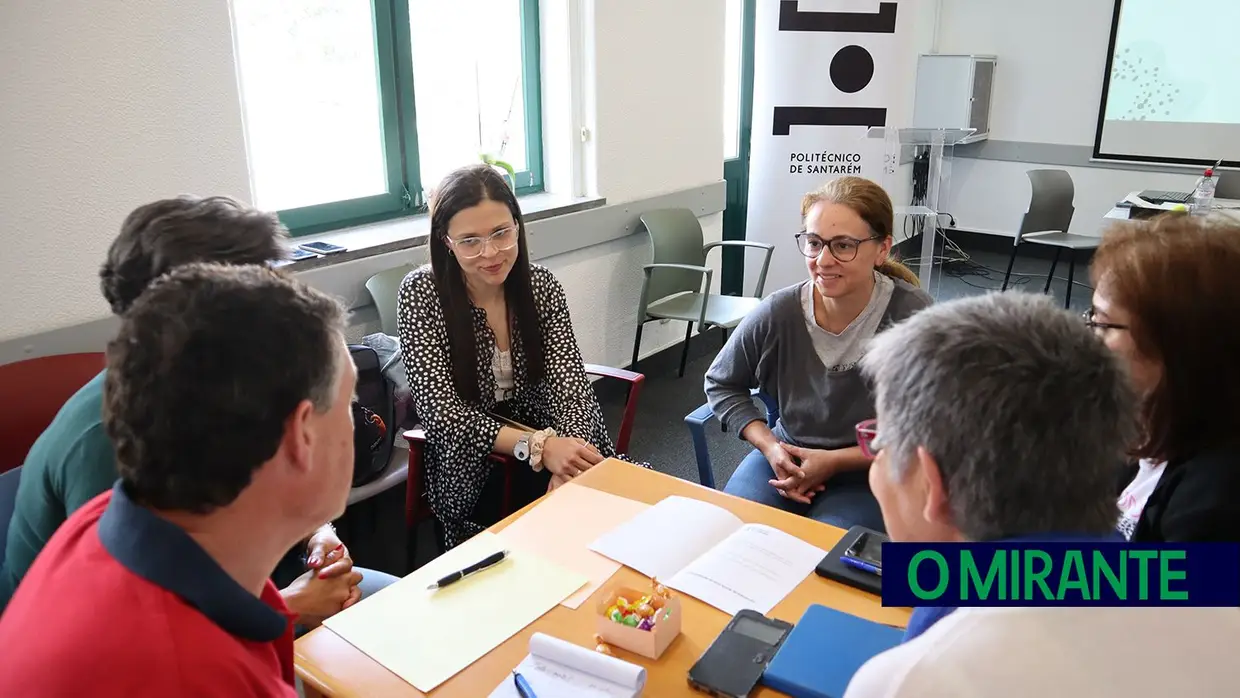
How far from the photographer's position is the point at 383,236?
122 inches

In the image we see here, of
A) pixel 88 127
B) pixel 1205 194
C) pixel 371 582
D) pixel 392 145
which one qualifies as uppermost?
pixel 88 127

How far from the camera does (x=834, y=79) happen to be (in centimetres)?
423

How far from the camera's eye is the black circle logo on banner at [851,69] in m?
4.18

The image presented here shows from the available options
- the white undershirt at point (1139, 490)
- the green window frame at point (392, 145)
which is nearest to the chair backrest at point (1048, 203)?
the green window frame at point (392, 145)

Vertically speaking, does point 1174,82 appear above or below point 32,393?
above

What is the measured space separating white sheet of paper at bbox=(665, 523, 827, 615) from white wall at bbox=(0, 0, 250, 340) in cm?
187

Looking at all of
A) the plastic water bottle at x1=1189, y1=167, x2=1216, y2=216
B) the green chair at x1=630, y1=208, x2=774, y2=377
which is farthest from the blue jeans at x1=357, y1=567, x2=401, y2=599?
the plastic water bottle at x1=1189, y1=167, x2=1216, y2=216

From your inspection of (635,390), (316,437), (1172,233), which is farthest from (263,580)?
(635,390)

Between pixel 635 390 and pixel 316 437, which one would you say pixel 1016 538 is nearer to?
pixel 316 437

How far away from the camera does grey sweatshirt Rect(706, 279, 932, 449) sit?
2131mm

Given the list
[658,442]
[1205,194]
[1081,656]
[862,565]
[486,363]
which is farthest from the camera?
[1205,194]

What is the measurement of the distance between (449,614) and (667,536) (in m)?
0.41

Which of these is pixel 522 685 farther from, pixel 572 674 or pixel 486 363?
pixel 486 363

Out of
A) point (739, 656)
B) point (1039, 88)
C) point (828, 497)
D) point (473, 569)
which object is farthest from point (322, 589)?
point (1039, 88)
